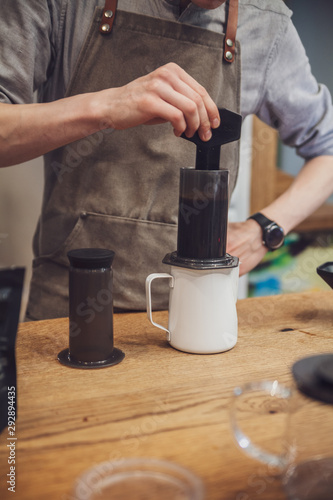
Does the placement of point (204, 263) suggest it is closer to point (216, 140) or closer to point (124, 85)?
point (216, 140)

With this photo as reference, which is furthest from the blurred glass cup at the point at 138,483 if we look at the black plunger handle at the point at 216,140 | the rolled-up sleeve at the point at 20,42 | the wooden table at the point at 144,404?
the rolled-up sleeve at the point at 20,42

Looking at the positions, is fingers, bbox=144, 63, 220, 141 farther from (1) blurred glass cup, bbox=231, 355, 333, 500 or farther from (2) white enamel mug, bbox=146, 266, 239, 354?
(1) blurred glass cup, bbox=231, 355, 333, 500

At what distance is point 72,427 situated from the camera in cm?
67

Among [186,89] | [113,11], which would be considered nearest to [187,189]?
[186,89]

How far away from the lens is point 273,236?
1403mm

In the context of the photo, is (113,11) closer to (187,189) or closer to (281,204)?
(187,189)

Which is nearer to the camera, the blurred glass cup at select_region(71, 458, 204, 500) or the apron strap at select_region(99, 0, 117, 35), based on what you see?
the blurred glass cup at select_region(71, 458, 204, 500)

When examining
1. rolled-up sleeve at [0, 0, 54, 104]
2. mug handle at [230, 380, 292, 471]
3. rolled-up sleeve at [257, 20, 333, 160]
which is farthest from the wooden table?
rolled-up sleeve at [257, 20, 333, 160]

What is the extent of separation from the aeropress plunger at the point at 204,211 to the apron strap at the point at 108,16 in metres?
0.42

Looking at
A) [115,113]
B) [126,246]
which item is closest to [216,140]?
[115,113]

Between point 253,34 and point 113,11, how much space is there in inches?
14.6

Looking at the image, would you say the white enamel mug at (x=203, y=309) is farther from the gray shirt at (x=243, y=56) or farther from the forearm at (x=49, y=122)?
the gray shirt at (x=243, y=56)

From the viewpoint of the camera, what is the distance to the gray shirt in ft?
3.59

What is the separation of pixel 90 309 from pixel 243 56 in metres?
0.82
